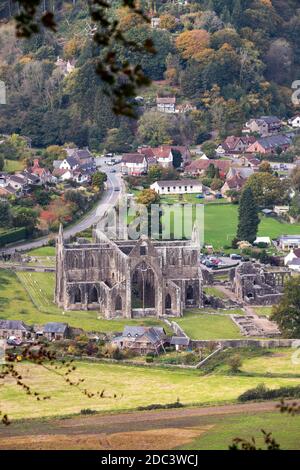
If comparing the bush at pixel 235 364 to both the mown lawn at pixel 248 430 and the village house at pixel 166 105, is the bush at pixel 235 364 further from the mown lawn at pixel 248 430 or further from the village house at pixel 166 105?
the village house at pixel 166 105

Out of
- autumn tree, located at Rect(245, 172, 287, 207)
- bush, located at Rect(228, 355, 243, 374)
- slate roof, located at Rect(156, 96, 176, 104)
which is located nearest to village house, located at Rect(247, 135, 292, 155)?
slate roof, located at Rect(156, 96, 176, 104)

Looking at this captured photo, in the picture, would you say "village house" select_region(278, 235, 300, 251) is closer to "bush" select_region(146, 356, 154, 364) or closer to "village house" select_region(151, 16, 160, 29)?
"bush" select_region(146, 356, 154, 364)

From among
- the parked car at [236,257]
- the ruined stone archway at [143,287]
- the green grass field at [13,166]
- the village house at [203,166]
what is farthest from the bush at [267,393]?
the green grass field at [13,166]

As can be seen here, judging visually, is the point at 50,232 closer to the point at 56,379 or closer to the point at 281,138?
the point at 56,379

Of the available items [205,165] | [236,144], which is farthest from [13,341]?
[236,144]

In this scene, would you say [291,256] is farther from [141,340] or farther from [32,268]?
[141,340]

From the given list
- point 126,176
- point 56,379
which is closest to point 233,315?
point 56,379

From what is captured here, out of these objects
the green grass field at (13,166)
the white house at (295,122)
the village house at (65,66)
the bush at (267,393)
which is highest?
the village house at (65,66)
